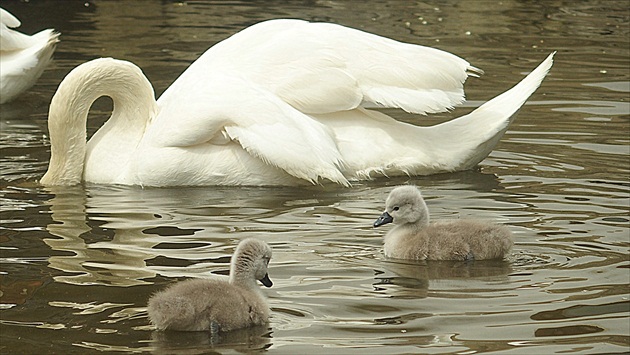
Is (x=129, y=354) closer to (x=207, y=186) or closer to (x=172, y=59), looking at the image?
(x=207, y=186)

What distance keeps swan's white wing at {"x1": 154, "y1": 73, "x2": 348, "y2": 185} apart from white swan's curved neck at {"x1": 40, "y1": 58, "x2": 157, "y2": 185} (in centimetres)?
28

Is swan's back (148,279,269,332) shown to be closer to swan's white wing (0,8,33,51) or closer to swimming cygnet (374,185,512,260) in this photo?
swimming cygnet (374,185,512,260)

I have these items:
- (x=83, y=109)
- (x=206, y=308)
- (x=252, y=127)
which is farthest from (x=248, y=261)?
(x=83, y=109)

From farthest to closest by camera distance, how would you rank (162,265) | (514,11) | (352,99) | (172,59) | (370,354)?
(514,11)
(172,59)
(352,99)
(162,265)
(370,354)

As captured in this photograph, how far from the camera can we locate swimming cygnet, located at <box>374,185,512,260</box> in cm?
611

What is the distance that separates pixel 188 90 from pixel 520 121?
299 centimetres

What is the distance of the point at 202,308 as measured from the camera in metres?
5.03

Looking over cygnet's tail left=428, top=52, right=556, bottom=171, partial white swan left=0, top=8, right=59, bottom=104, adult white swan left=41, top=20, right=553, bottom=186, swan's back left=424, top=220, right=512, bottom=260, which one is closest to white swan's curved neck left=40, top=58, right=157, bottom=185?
adult white swan left=41, top=20, right=553, bottom=186

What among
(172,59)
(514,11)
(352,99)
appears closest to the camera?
(352,99)

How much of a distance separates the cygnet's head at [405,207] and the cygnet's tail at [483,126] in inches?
77.2

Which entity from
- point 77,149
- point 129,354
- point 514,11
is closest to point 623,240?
point 129,354

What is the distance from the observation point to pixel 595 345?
490 centimetres

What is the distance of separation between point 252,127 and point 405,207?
69.2 inches

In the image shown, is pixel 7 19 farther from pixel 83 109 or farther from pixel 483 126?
pixel 483 126
